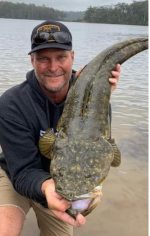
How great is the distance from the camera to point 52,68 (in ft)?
12.1

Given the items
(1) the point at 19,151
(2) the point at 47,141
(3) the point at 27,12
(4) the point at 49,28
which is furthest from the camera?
(3) the point at 27,12

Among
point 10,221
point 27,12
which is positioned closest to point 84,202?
point 10,221

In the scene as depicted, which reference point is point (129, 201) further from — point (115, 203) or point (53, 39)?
point (53, 39)

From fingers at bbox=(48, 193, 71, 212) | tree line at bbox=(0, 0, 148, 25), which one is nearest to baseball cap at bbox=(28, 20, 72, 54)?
fingers at bbox=(48, 193, 71, 212)

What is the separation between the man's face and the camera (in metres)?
3.74

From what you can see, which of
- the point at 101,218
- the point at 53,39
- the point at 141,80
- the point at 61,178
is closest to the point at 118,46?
the point at 53,39

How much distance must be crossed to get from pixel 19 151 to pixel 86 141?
3.11ft

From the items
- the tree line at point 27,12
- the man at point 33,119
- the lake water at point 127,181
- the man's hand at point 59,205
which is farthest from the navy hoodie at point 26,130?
the tree line at point 27,12

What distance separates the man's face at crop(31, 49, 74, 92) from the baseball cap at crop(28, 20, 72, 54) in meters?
0.07

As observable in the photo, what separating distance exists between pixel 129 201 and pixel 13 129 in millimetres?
2636

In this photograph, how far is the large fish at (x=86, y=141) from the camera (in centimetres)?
261

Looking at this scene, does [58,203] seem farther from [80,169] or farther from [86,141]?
[86,141]

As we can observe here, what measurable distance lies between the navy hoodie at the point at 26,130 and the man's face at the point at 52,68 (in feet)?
0.51

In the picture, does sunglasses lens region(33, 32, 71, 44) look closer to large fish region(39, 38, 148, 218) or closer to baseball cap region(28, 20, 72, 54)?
baseball cap region(28, 20, 72, 54)
